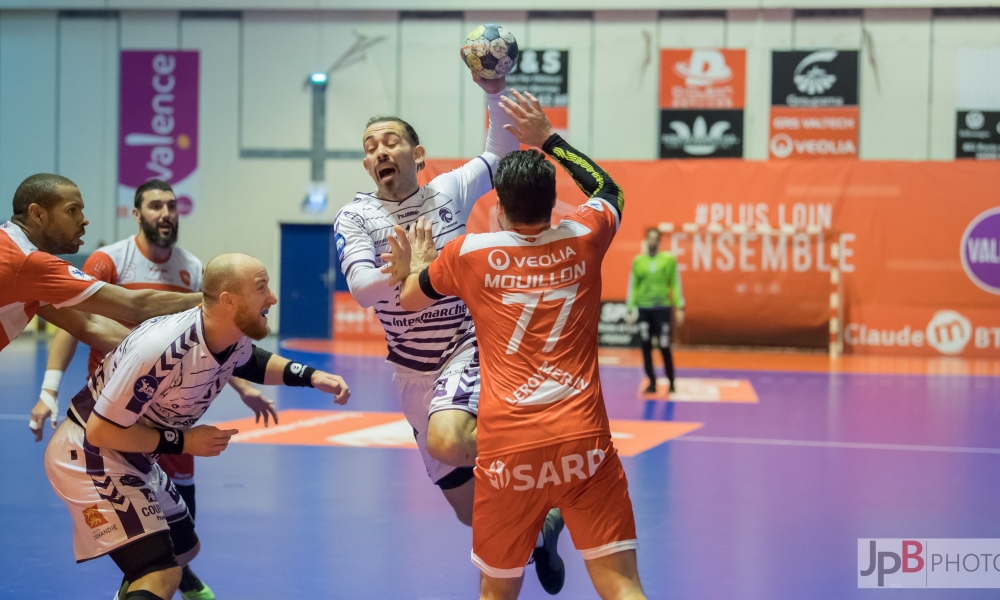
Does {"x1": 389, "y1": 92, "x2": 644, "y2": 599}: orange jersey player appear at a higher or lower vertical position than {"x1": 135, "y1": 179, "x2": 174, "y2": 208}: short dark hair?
lower

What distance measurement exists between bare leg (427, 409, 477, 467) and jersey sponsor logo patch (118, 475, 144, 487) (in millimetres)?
1240

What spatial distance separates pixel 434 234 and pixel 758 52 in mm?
19484

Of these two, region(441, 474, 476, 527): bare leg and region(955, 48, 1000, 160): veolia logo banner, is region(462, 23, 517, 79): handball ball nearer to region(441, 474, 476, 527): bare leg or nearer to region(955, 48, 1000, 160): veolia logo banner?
region(441, 474, 476, 527): bare leg

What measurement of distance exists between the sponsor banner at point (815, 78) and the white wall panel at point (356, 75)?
30.0ft

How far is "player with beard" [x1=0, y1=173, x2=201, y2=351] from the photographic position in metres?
4.13

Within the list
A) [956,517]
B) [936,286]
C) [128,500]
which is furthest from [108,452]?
[936,286]

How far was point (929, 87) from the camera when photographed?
22.3 meters

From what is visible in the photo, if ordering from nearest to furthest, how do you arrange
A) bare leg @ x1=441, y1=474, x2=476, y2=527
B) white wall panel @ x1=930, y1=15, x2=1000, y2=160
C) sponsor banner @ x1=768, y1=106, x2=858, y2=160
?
bare leg @ x1=441, y1=474, x2=476, y2=527, white wall panel @ x1=930, y1=15, x2=1000, y2=160, sponsor banner @ x1=768, y1=106, x2=858, y2=160

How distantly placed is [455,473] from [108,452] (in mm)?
1784

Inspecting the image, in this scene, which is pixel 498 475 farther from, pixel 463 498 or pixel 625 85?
pixel 625 85

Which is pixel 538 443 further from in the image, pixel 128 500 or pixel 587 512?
pixel 128 500

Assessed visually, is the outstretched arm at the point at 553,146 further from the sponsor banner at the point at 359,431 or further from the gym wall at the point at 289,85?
the gym wall at the point at 289,85

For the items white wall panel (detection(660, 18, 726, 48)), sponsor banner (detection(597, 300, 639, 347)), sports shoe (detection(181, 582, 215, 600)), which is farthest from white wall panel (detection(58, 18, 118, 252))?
sports shoe (detection(181, 582, 215, 600))

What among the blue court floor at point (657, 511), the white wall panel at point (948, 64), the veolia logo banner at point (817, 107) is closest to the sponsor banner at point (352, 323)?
the veolia logo banner at point (817, 107)
